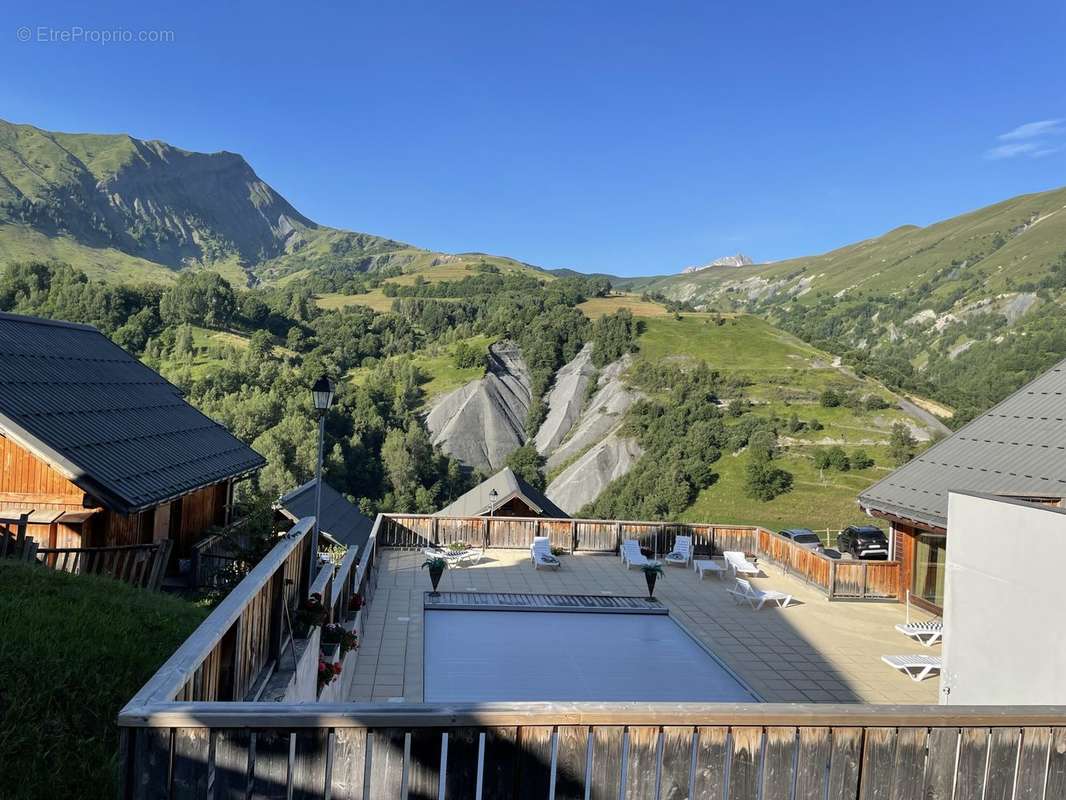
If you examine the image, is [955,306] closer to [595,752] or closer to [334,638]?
[334,638]

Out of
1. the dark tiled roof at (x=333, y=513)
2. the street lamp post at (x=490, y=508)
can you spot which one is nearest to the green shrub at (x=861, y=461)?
the street lamp post at (x=490, y=508)

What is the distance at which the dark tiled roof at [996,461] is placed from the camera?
34.1 feet

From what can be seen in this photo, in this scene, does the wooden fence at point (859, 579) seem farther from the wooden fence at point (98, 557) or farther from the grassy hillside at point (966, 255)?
the grassy hillside at point (966, 255)

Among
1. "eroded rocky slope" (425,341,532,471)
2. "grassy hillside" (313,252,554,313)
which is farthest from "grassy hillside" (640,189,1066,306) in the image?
"eroded rocky slope" (425,341,532,471)

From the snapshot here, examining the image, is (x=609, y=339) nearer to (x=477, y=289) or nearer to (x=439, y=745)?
(x=477, y=289)

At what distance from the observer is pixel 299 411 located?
5875cm

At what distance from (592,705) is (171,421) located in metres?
9.91

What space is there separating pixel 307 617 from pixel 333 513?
12253mm

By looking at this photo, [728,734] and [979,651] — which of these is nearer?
[728,734]

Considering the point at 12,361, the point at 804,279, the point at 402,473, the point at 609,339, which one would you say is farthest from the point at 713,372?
the point at 804,279

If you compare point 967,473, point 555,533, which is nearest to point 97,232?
point 555,533

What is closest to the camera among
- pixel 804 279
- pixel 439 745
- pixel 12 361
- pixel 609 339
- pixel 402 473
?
pixel 439 745

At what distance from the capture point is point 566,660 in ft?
30.2

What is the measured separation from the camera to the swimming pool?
805 cm
